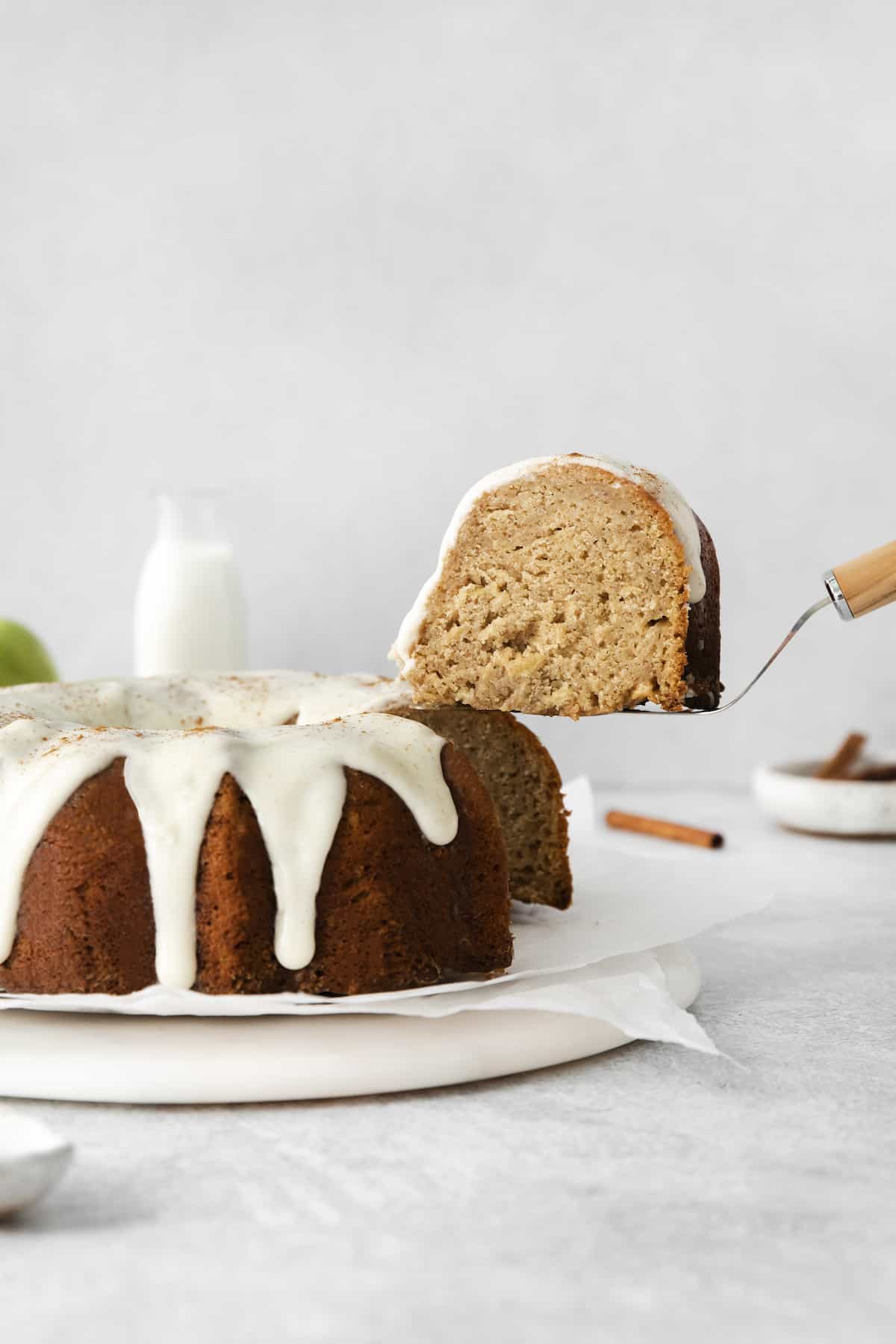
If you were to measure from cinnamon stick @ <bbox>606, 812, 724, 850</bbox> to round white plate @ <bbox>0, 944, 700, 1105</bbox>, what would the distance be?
4.49 ft

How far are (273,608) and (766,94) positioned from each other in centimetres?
179

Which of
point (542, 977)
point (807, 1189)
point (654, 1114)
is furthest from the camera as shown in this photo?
point (542, 977)

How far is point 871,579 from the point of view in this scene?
1.96m

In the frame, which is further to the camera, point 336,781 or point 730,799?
point 730,799

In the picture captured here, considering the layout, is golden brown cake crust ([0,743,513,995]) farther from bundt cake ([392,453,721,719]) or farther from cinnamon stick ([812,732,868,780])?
cinnamon stick ([812,732,868,780])

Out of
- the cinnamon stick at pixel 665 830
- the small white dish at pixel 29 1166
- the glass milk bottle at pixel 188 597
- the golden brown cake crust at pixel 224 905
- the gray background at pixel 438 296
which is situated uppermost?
the gray background at pixel 438 296

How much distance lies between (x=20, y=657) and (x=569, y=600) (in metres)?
1.61

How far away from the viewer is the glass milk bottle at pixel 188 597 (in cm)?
345

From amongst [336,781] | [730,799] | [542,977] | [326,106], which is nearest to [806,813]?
[730,799]

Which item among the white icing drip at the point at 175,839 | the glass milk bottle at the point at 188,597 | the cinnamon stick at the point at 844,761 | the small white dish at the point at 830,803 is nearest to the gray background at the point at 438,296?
the glass milk bottle at the point at 188,597

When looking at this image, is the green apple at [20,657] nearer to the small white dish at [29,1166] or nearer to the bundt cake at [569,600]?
the bundt cake at [569,600]

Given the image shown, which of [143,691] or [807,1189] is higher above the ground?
[143,691]

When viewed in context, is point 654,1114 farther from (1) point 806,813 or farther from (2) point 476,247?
(2) point 476,247

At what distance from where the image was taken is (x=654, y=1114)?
5.29ft
